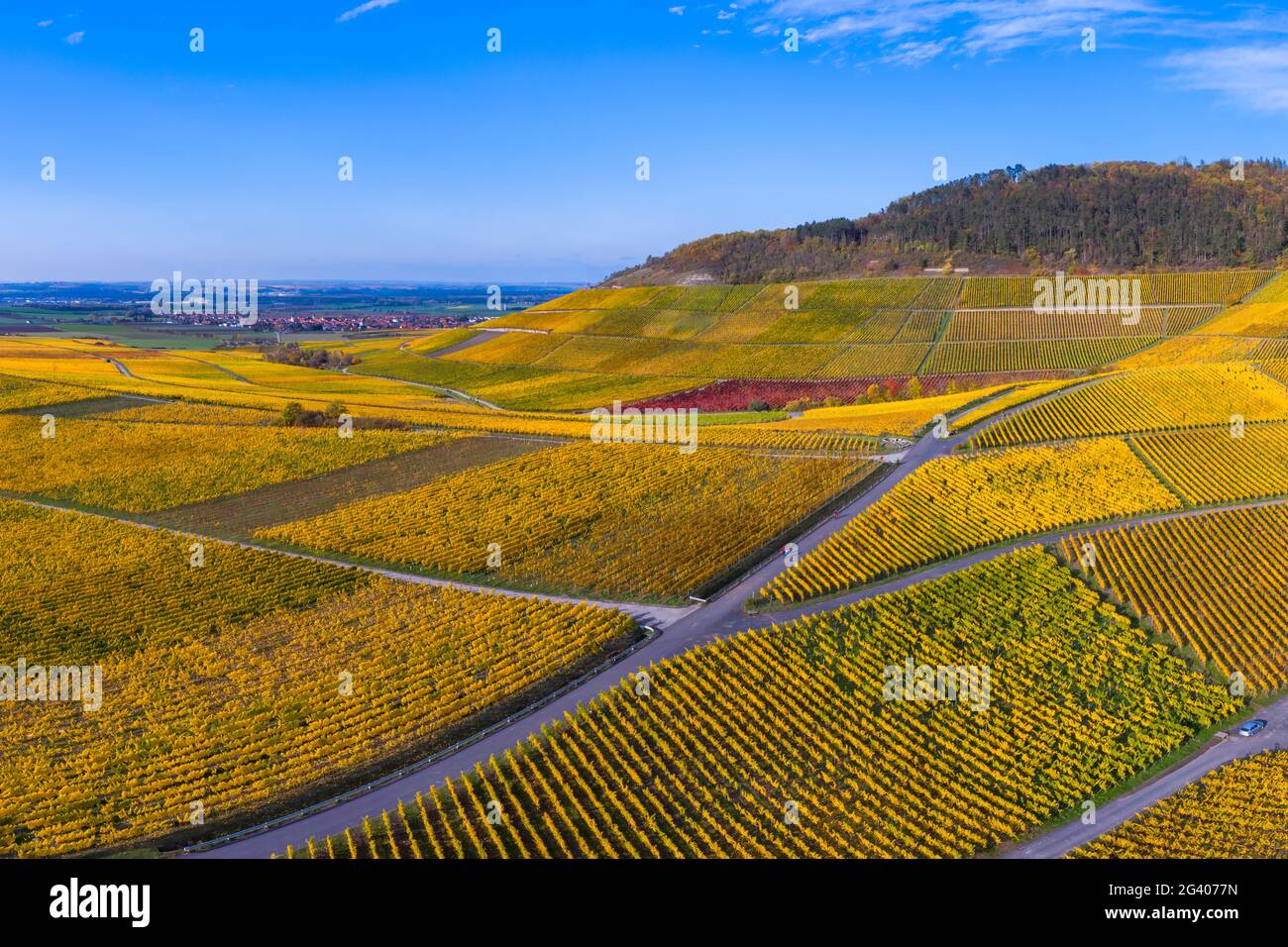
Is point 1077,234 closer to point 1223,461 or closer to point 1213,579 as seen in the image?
point 1223,461

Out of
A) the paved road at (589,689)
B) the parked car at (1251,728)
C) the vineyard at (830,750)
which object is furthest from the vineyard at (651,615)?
the parked car at (1251,728)

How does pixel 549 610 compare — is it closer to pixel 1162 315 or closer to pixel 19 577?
pixel 19 577

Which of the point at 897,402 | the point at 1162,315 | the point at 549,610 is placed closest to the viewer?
the point at 549,610

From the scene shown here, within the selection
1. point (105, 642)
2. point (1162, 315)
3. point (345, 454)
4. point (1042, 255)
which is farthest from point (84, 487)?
point (1042, 255)

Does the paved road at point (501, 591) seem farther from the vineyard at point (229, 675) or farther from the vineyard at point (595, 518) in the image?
the vineyard at point (229, 675)

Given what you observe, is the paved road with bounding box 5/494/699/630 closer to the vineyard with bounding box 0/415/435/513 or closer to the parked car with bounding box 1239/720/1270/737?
the vineyard with bounding box 0/415/435/513

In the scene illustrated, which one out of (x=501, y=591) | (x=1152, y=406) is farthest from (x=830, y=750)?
(x=1152, y=406)

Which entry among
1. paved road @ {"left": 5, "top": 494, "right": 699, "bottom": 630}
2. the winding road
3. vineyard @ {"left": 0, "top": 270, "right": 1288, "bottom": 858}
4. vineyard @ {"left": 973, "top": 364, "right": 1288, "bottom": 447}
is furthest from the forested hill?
paved road @ {"left": 5, "top": 494, "right": 699, "bottom": 630}
